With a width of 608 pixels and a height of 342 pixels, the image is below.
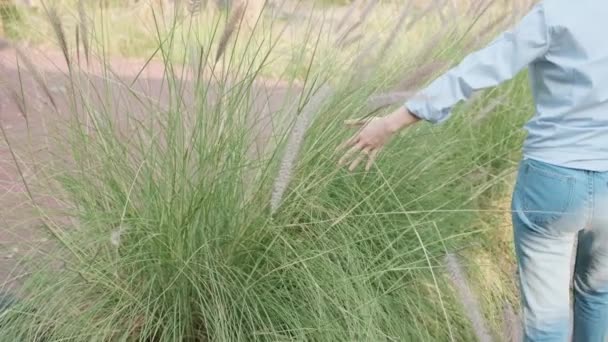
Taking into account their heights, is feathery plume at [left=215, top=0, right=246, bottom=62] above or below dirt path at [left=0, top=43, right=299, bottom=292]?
above

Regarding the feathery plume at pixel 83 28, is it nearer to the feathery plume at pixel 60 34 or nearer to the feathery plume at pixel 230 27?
the feathery plume at pixel 60 34

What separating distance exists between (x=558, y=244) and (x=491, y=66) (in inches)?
28.0

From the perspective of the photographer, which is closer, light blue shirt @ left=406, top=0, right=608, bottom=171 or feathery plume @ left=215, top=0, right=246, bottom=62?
light blue shirt @ left=406, top=0, right=608, bottom=171

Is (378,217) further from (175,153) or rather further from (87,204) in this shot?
(87,204)

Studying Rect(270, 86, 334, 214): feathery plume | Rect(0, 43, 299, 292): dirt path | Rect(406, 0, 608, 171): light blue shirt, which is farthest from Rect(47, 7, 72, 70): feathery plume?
Rect(406, 0, 608, 171): light blue shirt

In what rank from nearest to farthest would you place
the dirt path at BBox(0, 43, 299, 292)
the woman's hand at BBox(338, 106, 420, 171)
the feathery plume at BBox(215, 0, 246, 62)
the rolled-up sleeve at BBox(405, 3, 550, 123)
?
the rolled-up sleeve at BBox(405, 3, 550, 123), the woman's hand at BBox(338, 106, 420, 171), the feathery plume at BBox(215, 0, 246, 62), the dirt path at BBox(0, 43, 299, 292)

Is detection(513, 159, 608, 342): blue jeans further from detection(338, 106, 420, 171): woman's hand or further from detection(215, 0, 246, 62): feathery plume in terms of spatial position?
detection(215, 0, 246, 62): feathery plume

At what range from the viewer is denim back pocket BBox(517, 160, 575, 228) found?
7.70ft

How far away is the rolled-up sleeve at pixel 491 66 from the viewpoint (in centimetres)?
216

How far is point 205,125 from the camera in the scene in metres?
2.56

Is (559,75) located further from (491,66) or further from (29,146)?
(29,146)

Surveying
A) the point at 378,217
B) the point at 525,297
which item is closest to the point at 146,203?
the point at 378,217

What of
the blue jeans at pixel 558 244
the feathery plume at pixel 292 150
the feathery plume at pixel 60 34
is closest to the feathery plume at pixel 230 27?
the feathery plume at pixel 292 150

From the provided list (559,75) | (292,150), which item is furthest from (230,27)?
(559,75)
